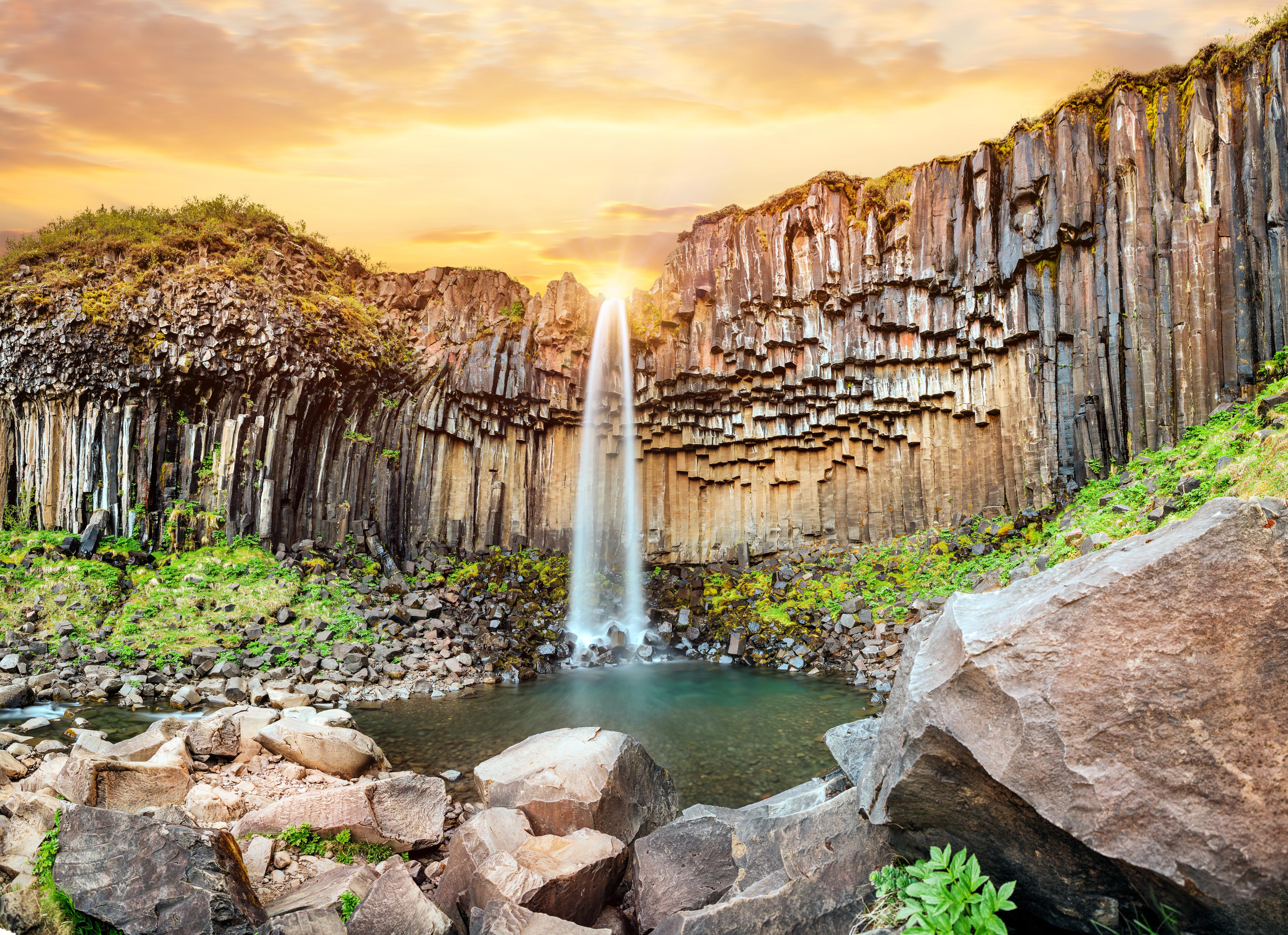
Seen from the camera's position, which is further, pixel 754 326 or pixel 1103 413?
pixel 754 326

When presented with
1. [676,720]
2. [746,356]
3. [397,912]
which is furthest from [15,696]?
[746,356]

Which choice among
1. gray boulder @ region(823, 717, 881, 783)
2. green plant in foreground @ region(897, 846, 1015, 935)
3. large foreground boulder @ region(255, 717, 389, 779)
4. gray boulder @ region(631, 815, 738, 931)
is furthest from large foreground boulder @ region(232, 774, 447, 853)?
green plant in foreground @ region(897, 846, 1015, 935)

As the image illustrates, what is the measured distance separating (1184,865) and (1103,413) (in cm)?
1610

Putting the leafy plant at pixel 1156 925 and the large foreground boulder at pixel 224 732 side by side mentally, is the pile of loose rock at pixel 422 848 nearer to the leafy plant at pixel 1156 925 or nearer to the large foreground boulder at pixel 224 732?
the large foreground boulder at pixel 224 732

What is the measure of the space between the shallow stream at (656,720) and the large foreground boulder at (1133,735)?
5298 millimetres

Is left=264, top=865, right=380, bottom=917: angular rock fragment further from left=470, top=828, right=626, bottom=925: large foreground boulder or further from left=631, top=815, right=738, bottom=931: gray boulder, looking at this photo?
left=631, top=815, right=738, bottom=931: gray boulder

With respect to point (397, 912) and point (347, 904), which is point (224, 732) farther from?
point (397, 912)

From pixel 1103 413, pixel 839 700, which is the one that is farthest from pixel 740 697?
pixel 1103 413

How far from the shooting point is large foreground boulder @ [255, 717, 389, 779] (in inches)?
338

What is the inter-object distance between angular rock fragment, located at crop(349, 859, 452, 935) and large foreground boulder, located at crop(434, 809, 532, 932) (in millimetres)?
243

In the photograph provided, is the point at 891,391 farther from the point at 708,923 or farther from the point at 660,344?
the point at 708,923

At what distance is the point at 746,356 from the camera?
2219 cm

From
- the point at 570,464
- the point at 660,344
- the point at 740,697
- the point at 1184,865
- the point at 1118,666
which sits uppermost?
the point at 660,344

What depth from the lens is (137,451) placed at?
19297 millimetres
